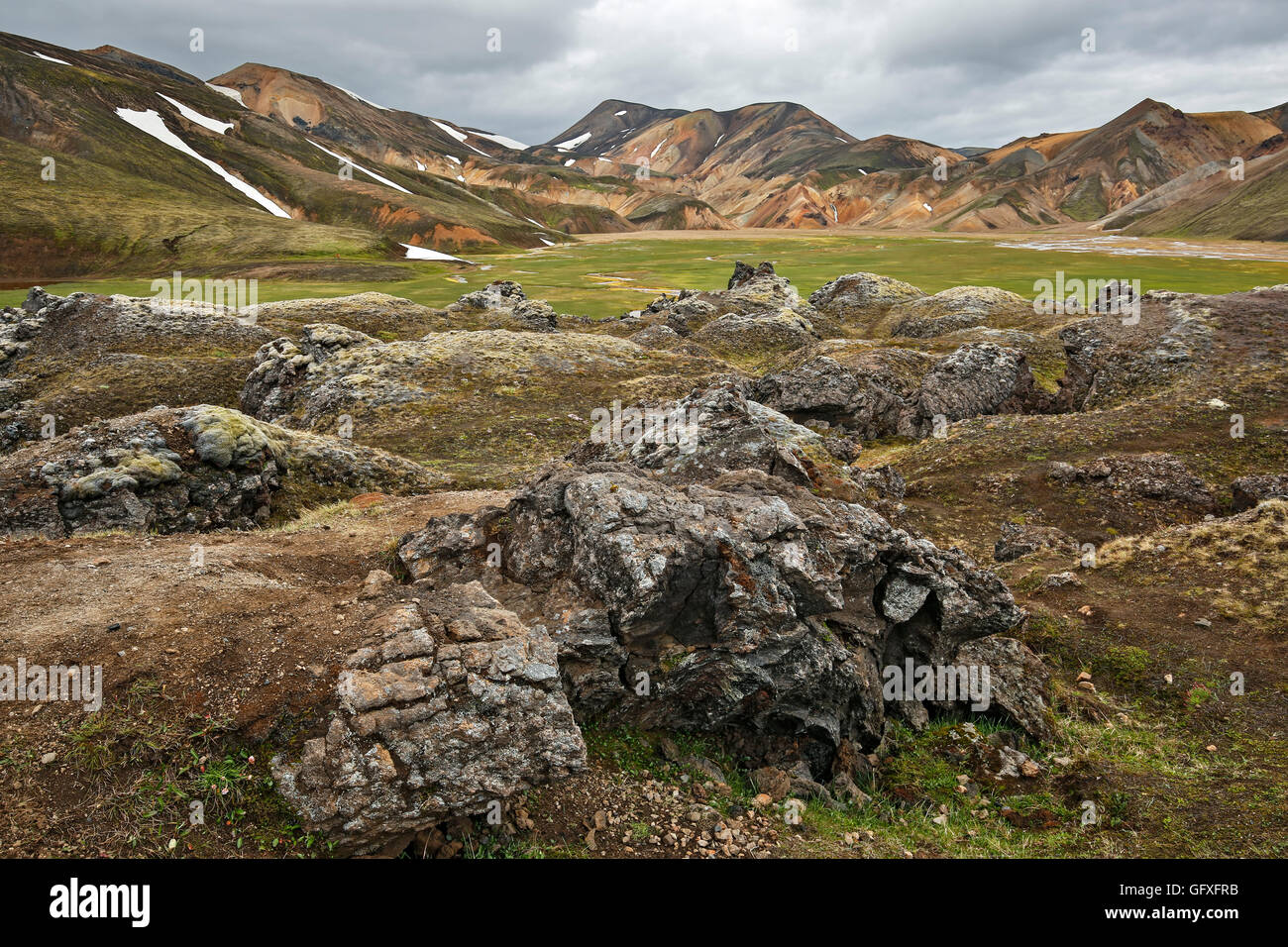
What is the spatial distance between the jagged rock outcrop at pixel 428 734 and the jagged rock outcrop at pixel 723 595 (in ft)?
5.42

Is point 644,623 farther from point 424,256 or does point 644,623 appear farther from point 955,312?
point 424,256

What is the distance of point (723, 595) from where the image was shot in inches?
497

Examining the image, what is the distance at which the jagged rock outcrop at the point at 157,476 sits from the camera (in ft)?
67.3

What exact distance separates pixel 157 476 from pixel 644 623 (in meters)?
18.5

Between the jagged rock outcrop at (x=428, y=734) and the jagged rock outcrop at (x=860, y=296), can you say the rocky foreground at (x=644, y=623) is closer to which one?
the jagged rock outcrop at (x=428, y=734)

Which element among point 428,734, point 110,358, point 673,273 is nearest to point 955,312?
point 110,358

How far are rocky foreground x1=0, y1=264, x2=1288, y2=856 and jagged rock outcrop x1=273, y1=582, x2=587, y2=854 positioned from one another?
1.6 inches

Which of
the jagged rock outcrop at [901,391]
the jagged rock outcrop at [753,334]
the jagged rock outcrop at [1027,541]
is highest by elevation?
the jagged rock outcrop at [753,334]

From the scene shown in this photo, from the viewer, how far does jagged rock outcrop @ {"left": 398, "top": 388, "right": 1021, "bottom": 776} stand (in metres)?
12.2

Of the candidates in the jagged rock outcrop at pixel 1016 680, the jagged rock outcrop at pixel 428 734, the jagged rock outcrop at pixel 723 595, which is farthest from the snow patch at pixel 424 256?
the jagged rock outcrop at pixel 428 734

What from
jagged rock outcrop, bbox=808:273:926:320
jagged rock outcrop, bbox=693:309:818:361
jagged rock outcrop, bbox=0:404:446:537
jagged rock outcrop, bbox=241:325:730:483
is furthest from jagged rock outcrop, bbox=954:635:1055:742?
jagged rock outcrop, bbox=808:273:926:320

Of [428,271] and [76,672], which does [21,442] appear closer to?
[76,672]

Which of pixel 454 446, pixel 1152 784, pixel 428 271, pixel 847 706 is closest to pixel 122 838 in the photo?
pixel 847 706

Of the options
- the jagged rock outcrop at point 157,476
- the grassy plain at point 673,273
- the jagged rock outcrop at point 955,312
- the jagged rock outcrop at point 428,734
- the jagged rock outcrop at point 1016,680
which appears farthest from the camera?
the grassy plain at point 673,273
